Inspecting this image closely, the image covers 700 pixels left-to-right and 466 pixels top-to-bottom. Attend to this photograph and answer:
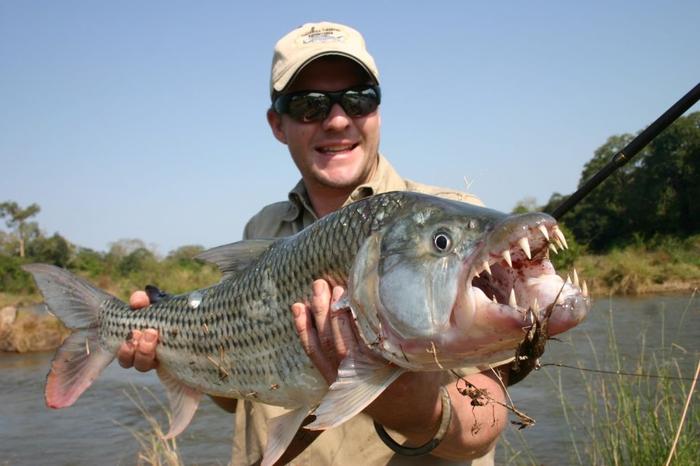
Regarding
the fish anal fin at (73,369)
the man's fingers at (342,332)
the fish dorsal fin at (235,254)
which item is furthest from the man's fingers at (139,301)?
the man's fingers at (342,332)

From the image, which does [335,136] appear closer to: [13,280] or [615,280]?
[615,280]

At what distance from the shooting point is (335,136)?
3520 millimetres

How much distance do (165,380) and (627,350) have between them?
1186 cm

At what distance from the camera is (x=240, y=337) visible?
272 centimetres

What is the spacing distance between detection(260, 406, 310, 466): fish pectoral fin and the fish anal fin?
52.1 inches

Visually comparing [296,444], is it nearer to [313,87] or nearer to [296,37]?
[313,87]

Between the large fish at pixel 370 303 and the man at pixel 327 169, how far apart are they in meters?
0.27

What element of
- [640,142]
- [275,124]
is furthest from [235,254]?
[640,142]

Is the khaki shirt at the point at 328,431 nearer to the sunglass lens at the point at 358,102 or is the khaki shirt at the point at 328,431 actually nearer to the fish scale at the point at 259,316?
the sunglass lens at the point at 358,102

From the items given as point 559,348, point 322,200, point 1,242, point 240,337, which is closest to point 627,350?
point 559,348

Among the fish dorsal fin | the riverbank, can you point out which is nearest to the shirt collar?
the fish dorsal fin

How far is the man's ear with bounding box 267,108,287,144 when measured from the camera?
402 cm

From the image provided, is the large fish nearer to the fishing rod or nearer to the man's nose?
the man's nose

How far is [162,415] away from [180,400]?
10.1 metres
